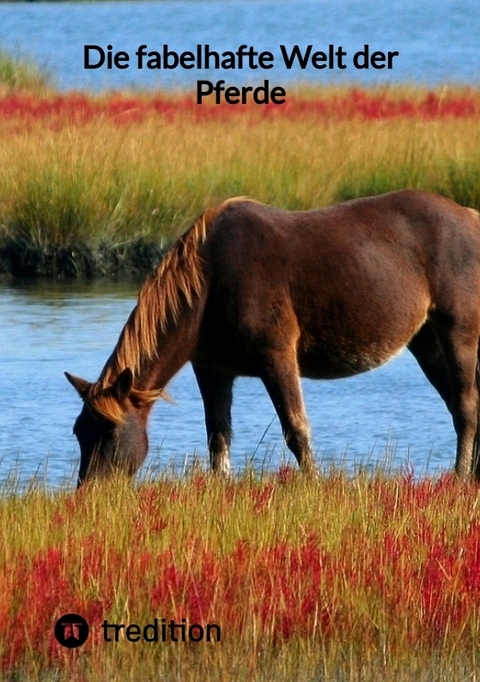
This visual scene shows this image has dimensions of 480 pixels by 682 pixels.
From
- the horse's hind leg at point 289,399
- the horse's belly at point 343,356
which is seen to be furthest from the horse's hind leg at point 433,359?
the horse's hind leg at point 289,399

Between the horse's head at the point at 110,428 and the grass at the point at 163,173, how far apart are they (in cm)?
765

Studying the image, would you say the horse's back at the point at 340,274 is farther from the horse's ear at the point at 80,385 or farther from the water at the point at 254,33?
the water at the point at 254,33

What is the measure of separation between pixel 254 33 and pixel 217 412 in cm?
4926

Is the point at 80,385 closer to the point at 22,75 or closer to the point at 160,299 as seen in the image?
the point at 160,299

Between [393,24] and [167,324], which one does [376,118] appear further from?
[393,24]

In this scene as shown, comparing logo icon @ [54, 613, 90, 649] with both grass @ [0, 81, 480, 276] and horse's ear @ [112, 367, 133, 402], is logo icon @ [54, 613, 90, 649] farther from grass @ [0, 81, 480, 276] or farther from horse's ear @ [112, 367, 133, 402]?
grass @ [0, 81, 480, 276]

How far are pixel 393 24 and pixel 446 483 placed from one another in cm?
5558

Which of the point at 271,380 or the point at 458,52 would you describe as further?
the point at 458,52

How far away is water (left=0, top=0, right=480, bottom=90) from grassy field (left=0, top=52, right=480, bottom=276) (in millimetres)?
9997

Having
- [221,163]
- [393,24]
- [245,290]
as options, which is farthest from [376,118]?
[393,24]

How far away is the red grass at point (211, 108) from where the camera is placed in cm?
1797

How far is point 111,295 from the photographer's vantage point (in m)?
13.2

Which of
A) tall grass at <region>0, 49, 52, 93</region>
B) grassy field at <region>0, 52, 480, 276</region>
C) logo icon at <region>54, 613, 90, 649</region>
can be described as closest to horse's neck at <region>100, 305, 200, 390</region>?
logo icon at <region>54, 613, 90, 649</region>

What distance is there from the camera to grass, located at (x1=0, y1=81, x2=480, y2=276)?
13969 millimetres
